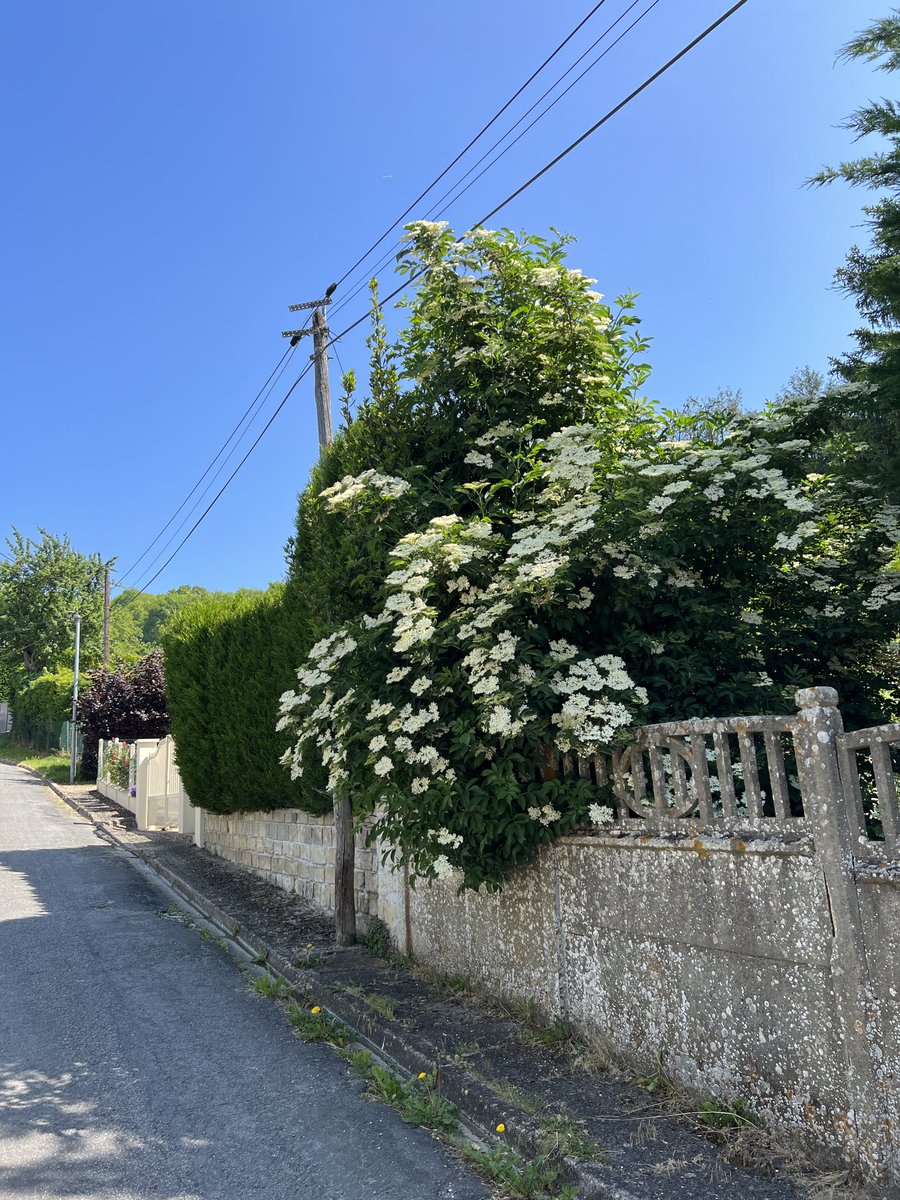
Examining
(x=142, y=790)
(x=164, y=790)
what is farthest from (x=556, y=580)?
(x=164, y=790)

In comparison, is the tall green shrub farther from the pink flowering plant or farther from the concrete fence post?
the pink flowering plant

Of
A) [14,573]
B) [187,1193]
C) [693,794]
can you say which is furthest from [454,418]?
[14,573]

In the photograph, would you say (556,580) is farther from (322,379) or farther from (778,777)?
(322,379)

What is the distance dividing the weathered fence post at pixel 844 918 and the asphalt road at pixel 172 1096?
1544 mm

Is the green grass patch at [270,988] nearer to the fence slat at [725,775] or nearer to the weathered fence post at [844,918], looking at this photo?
the fence slat at [725,775]

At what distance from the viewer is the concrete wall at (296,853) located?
796 cm

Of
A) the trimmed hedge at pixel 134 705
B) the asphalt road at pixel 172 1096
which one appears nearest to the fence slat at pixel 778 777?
the asphalt road at pixel 172 1096

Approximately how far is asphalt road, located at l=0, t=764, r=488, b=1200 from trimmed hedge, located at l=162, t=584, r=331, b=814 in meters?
2.50

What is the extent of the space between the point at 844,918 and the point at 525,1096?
183cm

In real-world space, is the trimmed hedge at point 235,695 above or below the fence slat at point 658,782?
above

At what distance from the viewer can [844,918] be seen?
3.07 m

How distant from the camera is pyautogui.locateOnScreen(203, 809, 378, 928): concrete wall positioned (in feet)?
26.1

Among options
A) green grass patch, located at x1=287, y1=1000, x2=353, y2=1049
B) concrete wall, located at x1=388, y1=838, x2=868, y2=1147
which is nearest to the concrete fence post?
green grass patch, located at x1=287, y1=1000, x2=353, y2=1049

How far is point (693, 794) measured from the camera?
3.88m
